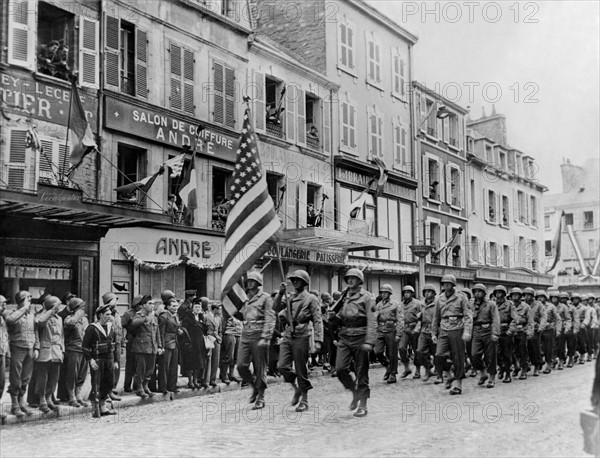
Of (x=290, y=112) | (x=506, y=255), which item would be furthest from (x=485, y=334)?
(x=506, y=255)

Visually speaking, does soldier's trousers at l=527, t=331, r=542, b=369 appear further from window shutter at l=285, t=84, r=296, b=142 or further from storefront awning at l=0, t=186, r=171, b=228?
window shutter at l=285, t=84, r=296, b=142

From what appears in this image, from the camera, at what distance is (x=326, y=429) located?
29.4ft

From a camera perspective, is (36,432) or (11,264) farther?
(11,264)

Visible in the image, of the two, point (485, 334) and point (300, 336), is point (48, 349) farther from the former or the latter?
point (485, 334)

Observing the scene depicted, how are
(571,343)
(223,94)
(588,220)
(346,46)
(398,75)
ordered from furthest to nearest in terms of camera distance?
(398,75) → (346,46) → (588,220) → (223,94) → (571,343)

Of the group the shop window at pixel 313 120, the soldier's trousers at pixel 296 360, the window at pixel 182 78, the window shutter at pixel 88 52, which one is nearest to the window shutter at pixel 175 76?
the window at pixel 182 78

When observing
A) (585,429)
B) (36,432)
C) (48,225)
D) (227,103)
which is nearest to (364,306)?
(36,432)

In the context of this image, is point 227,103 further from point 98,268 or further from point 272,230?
point 272,230

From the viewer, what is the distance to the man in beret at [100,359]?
1047 cm

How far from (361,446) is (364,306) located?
287cm

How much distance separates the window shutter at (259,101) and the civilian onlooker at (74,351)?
12.0 m

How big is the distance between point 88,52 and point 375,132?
14.2 meters

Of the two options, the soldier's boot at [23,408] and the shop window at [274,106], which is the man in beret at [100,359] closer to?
the soldier's boot at [23,408]

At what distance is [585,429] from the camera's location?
4.11 metres
